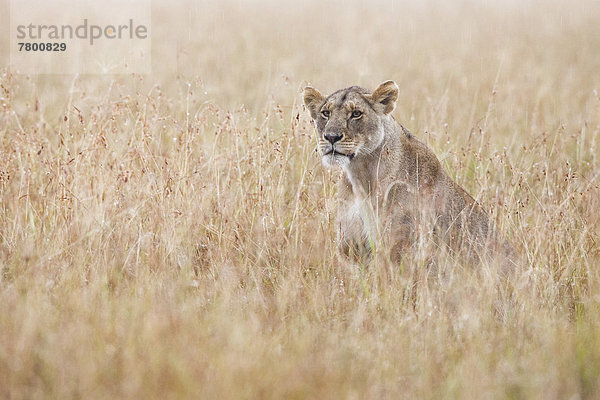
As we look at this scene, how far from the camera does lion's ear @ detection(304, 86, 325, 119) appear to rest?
243 inches

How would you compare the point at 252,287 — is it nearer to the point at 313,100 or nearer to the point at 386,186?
the point at 386,186

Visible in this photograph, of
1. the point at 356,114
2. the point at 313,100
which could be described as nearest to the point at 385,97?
the point at 356,114

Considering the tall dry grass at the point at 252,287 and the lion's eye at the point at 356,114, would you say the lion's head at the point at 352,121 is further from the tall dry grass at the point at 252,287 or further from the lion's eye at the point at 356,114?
the tall dry grass at the point at 252,287

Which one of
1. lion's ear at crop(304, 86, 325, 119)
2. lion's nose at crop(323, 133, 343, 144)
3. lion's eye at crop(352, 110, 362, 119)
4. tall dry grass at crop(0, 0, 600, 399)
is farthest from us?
lion's ear at crop(304, 86, 325, 119)

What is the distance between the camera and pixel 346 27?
58.6 ft

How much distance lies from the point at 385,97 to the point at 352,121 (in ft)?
1.20

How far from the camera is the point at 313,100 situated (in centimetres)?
622

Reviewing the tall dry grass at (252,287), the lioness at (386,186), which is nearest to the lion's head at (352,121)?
the lioness at (386,186)

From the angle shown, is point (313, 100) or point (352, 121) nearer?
point (352, 121)

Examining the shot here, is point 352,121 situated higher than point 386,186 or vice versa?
point 352,121

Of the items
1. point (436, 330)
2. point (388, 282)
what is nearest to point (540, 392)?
point (436, 330)

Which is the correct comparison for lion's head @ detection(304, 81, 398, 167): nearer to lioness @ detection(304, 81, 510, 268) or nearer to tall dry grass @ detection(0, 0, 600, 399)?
lioness @ detection(304, 81, 510, 268)

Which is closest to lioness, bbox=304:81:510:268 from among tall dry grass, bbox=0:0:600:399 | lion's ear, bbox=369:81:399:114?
lion's ear, bbox=369:81:399:114

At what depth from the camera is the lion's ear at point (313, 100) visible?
20.3ft
